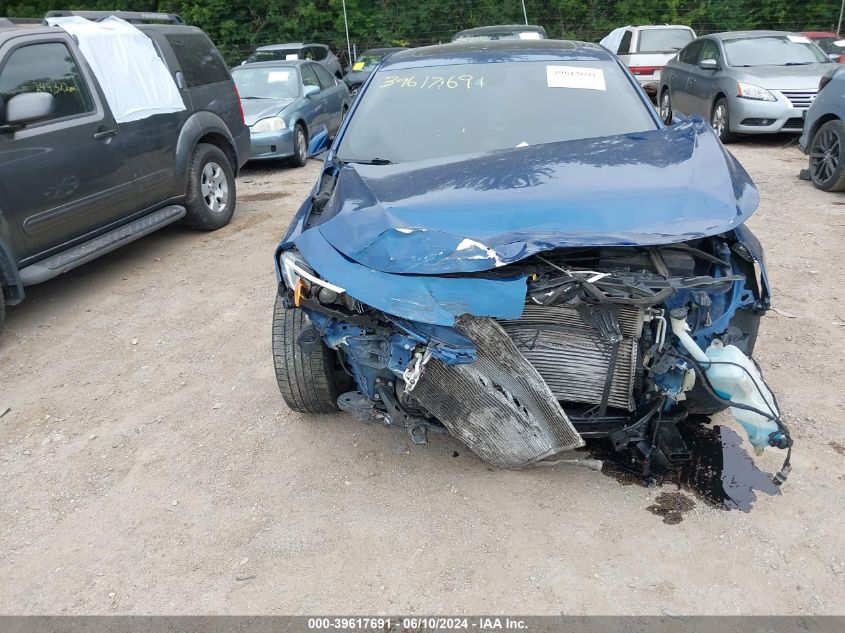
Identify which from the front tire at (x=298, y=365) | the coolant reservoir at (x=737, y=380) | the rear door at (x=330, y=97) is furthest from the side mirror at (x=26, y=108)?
the rear door at (x=330, y=97)

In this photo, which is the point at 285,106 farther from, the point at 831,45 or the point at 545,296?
the point at 831,45

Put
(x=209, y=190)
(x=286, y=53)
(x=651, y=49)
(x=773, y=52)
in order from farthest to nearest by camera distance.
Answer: (x=651, y=49) → (x=286, y=53) → (x=773, y=52) → (x=209, y=190)

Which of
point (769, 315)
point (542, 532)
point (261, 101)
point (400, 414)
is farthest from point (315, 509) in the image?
point (261, 101)

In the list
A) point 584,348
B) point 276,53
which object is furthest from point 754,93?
point 276,53

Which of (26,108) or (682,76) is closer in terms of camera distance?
(26,108)

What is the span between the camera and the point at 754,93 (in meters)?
8.80

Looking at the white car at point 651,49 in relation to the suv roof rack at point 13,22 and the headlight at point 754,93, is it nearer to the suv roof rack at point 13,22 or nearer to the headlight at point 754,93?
the headlight at point 754,93

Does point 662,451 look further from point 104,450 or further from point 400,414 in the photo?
point 104,450

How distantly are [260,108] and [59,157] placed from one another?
496cm

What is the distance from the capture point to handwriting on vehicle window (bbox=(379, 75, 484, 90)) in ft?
12.4

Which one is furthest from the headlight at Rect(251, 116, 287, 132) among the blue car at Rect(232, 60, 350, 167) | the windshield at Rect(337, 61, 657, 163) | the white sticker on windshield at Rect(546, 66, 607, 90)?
the white sticker on windshield at Rect(546, 66, 607, 90)

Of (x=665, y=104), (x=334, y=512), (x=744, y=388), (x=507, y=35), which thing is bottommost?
(x=665, y=104)

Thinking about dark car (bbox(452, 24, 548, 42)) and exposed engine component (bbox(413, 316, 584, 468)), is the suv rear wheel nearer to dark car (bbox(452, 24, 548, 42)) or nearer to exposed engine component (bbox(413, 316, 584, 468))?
exposed engine component (bbox(413, 316, 584, 468))

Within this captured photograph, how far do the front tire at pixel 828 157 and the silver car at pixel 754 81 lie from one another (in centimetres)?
176
